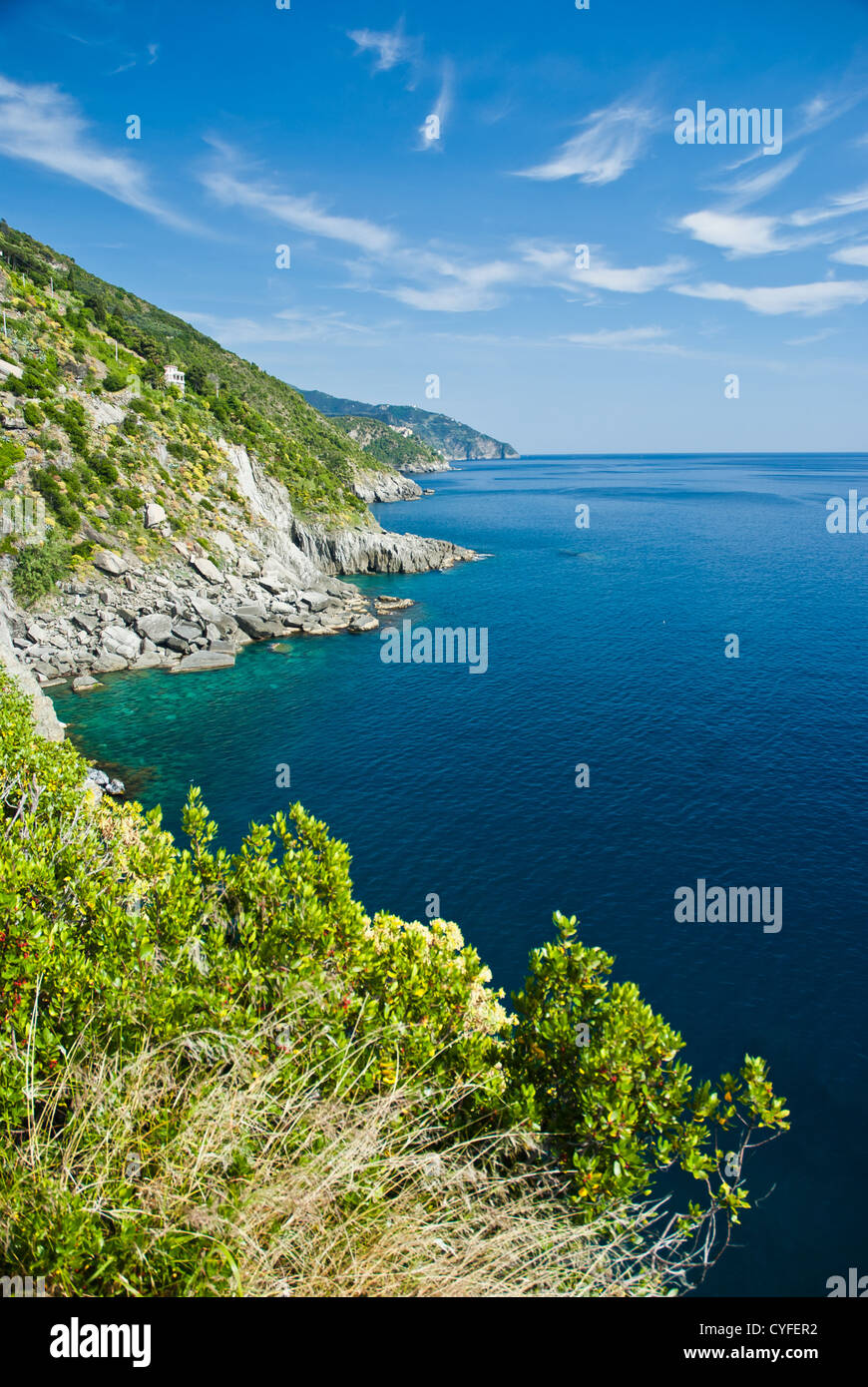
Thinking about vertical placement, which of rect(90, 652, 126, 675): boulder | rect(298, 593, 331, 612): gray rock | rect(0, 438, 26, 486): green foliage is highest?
rect(0, 438, 26, 486): green foliage

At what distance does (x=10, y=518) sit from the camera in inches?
2559

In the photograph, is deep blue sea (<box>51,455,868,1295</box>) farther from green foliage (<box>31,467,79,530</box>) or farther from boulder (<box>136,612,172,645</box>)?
green foliage (<box>31,467,79,530</box>)

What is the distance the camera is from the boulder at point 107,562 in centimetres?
6850

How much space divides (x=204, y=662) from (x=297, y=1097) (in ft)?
191

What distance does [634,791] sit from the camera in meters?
41.5

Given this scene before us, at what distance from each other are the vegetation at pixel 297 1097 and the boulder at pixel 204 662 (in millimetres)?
47200

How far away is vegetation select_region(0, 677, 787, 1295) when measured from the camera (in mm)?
8125

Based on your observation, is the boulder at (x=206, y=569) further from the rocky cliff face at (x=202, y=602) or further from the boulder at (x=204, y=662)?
the boulder at (x=204, y=662)

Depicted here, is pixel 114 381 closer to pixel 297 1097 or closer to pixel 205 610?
pixel 205 610

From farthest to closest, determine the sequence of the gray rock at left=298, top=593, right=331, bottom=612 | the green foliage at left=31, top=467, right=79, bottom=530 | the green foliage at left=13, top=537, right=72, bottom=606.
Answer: the gray rock at left=298, top=593, right=331, bottom=612 → the green foliage at left=31, top=467, right=79, bottom=530 → the green foliage at left=13, top=537, right=72, bottom=606

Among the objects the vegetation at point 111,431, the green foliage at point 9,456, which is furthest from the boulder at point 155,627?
the green foliage at point 9,456

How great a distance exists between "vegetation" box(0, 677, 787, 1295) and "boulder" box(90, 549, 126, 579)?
57.6m

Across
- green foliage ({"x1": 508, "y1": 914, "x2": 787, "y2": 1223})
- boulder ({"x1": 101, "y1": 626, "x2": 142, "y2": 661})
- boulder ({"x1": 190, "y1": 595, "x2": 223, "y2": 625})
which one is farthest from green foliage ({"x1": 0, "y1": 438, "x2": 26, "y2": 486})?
green foliage ({"x1": 508, "y1": 914, "x2": 787, "y2": 1223})

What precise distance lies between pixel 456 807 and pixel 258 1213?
32.0m
